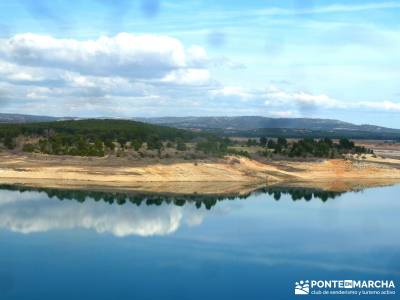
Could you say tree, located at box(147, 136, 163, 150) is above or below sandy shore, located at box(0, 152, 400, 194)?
above

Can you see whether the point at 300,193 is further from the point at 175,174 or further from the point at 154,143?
the point at 154,143

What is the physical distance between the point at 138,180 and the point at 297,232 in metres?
27.6

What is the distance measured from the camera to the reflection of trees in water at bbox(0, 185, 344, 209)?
4941 cm

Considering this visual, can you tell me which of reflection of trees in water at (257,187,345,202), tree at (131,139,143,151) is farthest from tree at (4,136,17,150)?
reflection of trees in water at (257,187,345,202)

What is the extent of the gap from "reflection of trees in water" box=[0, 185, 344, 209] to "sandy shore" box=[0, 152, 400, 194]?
9.85 ft

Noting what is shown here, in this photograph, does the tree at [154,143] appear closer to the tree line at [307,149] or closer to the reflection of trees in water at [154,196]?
the tree line at [307,149]

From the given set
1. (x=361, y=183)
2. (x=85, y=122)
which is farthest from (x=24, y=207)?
(x=85, y=122)

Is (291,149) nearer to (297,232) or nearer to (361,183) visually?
(361,183)

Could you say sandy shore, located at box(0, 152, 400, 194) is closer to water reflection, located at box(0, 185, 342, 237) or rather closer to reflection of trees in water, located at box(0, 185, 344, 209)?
reflection of trees in water, located at box(0, 185, 344, 209)

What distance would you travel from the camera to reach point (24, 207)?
4428 cm

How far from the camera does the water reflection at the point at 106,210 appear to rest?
1487 inches

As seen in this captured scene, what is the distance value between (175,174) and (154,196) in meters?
12.2

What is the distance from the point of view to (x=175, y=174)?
64438 millimetres

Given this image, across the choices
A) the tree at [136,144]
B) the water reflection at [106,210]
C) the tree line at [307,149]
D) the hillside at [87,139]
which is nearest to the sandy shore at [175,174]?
the hillside at [87,139]
